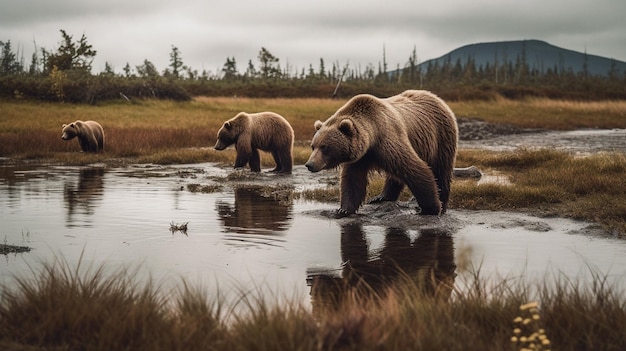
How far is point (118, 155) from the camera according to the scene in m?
22.4

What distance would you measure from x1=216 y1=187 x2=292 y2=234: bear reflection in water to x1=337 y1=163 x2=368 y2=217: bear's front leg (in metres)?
0.89

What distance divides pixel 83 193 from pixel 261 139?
5.77 metres

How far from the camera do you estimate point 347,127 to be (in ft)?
29.1

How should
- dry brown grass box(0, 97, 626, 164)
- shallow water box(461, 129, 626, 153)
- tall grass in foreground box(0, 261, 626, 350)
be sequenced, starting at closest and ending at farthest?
1. tall grass in foreground box(0, 261, 626, 350)
2. dry brown grass box(0, 97, 626, 164)
3. shallow water box(461, 129, 626, 153)

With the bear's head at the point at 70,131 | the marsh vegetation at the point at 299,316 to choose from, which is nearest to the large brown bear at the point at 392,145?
the marsh vegetation at the point at 299,316

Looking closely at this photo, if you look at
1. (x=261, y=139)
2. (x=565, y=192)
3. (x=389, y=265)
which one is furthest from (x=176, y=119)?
(x=389, y=265)

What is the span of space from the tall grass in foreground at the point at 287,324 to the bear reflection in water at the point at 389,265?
0.82 meters

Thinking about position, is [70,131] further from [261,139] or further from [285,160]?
[285,160]

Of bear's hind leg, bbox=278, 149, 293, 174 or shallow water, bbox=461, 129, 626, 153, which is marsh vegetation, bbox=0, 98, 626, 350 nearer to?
bear's hind leg, bbox=278, 149, 293, 174

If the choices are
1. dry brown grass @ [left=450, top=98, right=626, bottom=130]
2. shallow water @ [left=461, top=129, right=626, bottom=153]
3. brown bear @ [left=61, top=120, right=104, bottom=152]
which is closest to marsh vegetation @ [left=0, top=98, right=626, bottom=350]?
brown bear @ [left=61, top=120, right=104, bottom=152]

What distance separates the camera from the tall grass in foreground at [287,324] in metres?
3.92

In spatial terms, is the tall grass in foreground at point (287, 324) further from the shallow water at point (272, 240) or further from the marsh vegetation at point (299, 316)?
the shallow water at point (272, 240)

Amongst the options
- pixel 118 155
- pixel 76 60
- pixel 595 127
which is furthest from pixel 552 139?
pixel 76 60

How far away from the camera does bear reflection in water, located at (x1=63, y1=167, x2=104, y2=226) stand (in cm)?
1088
